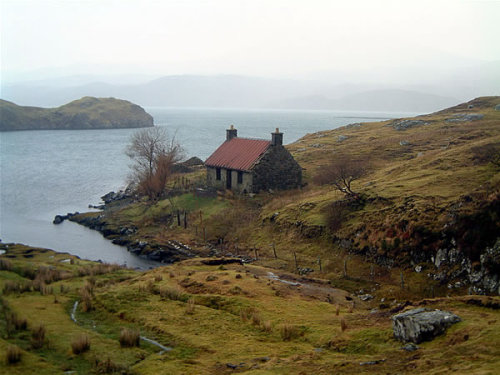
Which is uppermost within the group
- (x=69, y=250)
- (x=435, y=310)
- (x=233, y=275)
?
(x=435, y=310)

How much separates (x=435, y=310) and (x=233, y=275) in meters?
14.8

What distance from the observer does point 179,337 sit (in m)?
17.5

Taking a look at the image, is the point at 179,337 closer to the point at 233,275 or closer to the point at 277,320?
the point at 277,320

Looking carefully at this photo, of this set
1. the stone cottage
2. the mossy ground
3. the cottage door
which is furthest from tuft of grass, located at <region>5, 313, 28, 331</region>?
the cottage door

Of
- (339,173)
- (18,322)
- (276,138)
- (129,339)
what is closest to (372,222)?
(339,173)

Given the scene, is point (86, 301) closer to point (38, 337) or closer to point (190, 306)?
point (190, 306)

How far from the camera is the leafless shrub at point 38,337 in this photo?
15.9 meters

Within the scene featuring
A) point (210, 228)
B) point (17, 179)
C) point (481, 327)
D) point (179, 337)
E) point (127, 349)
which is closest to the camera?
point (481, 327)

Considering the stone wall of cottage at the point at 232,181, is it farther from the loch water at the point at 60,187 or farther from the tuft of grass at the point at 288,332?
the tuft of grass at the point at 288,332

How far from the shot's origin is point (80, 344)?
15.6 m

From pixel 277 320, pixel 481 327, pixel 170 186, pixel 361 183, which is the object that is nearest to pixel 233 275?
pixel 277 320

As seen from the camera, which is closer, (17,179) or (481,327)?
(481,327)

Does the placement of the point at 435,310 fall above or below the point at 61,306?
above

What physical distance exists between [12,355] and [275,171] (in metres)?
41.8
